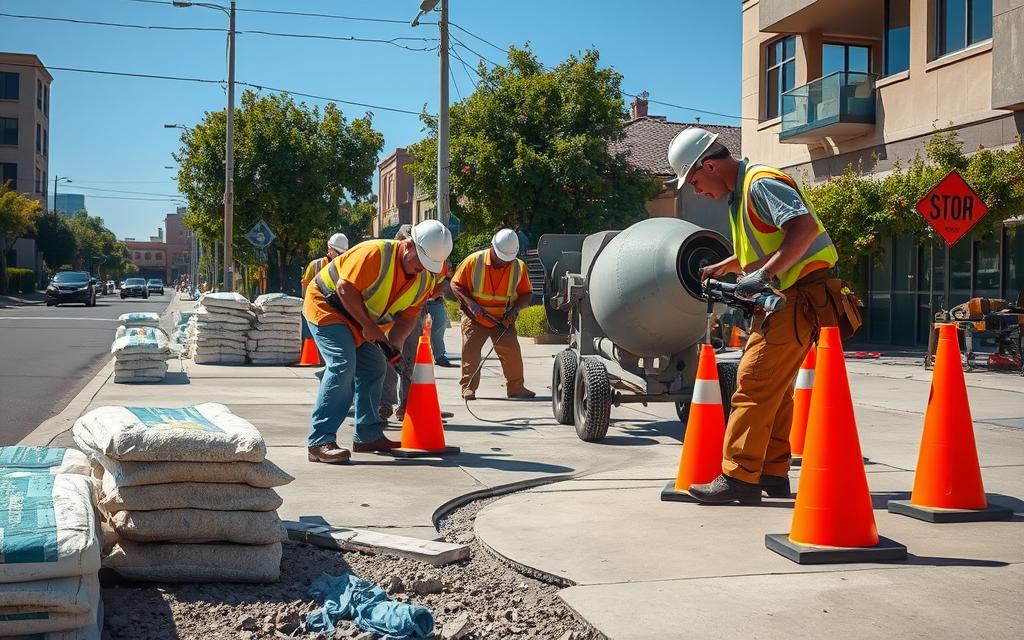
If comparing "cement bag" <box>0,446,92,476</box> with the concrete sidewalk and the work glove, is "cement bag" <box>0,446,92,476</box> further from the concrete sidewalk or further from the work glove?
the work glove

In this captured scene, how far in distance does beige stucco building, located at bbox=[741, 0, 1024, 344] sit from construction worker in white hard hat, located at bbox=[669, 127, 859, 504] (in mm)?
14563

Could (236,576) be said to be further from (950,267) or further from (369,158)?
(369,158)

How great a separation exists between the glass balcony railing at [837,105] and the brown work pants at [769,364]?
61.6 feet

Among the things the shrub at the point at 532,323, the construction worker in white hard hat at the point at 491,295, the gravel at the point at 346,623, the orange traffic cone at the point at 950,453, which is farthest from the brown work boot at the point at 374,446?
the shrub at the point at 532,323

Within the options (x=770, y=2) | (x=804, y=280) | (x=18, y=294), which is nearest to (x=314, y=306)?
(x=804, y=280)

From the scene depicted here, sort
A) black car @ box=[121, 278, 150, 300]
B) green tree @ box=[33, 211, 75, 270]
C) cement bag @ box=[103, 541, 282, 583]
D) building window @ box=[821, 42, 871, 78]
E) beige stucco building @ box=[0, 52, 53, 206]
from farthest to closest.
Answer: beige stucco building @ box=[0, 52, 53, 206]
black car @ box=[121, 278, 150, 300]
green tree @ box=[33, 211, 75, 270]
building window @ box=[821, 42, 871, 78]
cement bag @ box=[103, 541, 282, 583]

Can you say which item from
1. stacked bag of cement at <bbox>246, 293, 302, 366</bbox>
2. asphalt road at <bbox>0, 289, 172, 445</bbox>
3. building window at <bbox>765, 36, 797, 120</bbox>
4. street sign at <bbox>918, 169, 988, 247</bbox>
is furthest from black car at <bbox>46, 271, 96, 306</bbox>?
street sign at <bbox>918, 169, 988, 247</bbox>

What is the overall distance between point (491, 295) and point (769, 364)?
6.18 meters

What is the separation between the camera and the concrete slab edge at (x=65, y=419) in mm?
8008

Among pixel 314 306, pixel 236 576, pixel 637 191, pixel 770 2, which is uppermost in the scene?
pixel 770 2

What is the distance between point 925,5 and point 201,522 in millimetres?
20982

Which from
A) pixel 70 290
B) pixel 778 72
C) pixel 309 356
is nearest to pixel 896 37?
pixel 778 72

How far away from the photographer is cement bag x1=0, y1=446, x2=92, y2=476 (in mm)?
4395

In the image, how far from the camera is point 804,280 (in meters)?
5.53
